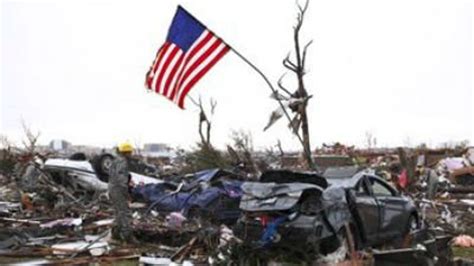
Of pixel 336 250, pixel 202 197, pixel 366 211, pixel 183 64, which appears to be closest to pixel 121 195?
pixel 202 197

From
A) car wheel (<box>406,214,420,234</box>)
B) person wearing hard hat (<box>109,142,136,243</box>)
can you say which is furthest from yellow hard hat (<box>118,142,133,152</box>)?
car wheel (<box>406,214,420,234</box>)

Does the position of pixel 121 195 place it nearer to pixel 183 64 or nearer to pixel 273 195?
pixel 183 64

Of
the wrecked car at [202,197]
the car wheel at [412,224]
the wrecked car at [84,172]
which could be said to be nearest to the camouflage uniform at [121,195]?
the wrecked car at [202,197]

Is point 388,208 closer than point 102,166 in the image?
Yes

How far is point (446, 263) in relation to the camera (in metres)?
11.6

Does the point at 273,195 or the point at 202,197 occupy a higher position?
the point at 273,195

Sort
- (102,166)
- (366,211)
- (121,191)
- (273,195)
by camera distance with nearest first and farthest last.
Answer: (273,195)
(366,211)
(121,191)
(102,166)

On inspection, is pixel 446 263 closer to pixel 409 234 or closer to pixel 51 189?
pixel 409 234

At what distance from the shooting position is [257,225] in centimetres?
1168

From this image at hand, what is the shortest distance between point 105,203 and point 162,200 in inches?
181

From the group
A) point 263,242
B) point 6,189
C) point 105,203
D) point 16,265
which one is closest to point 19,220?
point 105,203

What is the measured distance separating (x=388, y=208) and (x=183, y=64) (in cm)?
521

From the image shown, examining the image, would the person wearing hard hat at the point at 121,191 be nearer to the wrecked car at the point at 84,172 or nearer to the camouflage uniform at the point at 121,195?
the camouflage uniform at the point at 121,195

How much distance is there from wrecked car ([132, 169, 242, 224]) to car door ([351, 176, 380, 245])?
2989 mm
